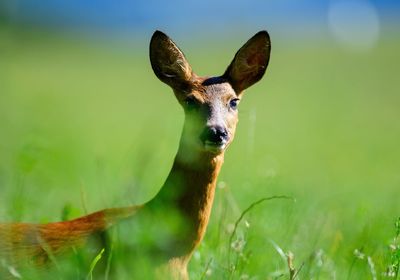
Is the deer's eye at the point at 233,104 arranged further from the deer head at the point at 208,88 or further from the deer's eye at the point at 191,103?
the deer's eye at the point at 191,103

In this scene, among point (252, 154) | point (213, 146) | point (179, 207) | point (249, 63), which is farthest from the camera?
point (252, 154)

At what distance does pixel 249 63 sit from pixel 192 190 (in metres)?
0.88

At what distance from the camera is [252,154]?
1202cm

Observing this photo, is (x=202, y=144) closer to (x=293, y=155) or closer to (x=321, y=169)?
(x=321, y=169)

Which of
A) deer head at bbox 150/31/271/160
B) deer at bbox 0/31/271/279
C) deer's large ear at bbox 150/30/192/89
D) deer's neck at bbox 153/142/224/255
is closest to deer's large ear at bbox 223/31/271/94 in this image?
deer head at bbox 150/31/271/160

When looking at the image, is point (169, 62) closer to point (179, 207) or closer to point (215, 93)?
point (215, 93)

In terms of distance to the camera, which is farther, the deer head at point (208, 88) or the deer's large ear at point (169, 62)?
the deer's large ear at point (169, 62)

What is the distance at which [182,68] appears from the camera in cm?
498

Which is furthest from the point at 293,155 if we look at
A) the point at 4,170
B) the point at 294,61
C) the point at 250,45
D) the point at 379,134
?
the point at 294,61

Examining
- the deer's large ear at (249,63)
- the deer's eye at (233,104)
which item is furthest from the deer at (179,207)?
the deer's large ear at (249,63)

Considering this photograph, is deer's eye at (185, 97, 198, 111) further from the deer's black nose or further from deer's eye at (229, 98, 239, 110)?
the deer's black nose

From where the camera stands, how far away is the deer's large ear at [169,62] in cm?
498

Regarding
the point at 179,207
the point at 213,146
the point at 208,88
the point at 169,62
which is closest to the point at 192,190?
the point at 179,207

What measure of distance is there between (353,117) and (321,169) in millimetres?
7365
